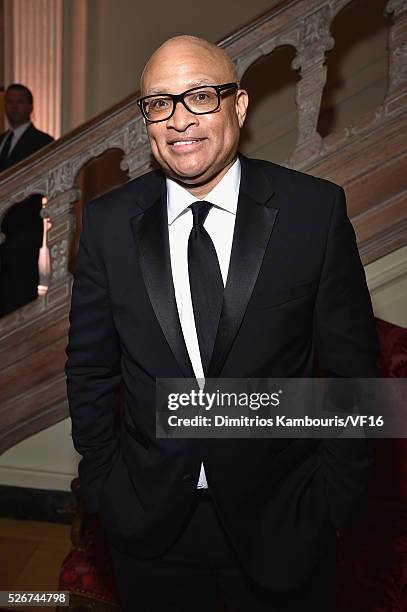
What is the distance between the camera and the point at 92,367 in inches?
68.9

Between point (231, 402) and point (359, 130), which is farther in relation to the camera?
point (359, 130)

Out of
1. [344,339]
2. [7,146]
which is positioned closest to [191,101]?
[344,339]

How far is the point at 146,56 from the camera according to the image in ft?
15.6

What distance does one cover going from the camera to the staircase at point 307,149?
286cm

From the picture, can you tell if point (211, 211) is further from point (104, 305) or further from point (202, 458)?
point (202, 458)

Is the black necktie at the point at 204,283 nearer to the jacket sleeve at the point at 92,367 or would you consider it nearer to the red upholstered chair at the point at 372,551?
the jacket sleeve at the point at 92,367

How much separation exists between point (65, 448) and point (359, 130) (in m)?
2.03

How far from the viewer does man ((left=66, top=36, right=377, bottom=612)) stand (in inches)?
60.2

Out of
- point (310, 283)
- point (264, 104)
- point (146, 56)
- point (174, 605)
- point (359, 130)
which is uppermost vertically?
point (146, 56)

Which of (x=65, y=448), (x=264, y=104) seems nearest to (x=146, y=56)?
(x=264, y=104)

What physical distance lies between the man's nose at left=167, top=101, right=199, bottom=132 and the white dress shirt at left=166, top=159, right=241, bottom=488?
164 millimetres

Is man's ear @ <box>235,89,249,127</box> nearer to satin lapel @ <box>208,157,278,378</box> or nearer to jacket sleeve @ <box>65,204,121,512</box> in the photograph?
satin lapel @ <box>208,157,278,378</box>

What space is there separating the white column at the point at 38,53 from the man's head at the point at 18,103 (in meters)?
0.24

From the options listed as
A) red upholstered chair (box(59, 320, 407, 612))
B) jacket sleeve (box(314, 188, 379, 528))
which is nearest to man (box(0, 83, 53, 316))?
red upholstered chair (box(59, 320, 407, 612))
